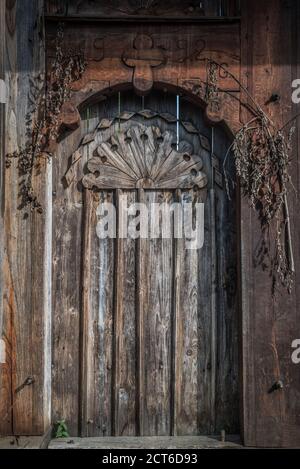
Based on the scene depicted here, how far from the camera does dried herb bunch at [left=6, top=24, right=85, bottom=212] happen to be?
4.11 meters

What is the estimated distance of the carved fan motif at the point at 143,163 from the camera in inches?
168

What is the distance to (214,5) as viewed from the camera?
4.25 meters

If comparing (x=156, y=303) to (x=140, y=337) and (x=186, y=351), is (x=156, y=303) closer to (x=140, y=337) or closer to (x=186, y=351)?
(x=140, y=337)

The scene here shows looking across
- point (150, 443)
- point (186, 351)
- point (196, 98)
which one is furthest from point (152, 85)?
point (150, 443)

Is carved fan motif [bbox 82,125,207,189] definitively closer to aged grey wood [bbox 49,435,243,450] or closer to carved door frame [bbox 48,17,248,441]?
carved door frame [bbox 48,17,248,441]

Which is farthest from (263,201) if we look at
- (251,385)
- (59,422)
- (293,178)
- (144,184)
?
(59,422)

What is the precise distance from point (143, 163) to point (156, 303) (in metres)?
0.94

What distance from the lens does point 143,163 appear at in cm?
427

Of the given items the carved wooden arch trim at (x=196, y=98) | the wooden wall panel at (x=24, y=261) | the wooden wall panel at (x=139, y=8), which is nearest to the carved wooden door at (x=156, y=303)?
the carved wooden arch trim at (x=196, y=98)

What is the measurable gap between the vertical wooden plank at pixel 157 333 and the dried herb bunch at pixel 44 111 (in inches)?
32.6

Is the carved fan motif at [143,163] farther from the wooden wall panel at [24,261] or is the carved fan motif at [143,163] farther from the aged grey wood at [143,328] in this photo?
the wooden wall panel at [24,261]

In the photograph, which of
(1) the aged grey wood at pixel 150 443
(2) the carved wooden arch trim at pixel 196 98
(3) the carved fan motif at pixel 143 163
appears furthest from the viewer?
(3) the carved fan motif at pixel 143 163

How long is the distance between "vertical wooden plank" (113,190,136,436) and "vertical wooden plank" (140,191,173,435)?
8cm

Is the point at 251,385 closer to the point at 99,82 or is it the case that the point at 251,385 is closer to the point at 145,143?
the point at 145,143
